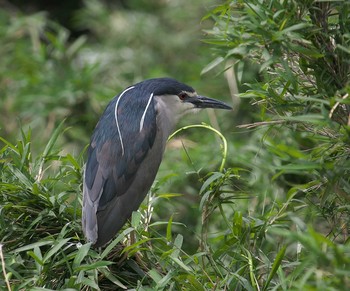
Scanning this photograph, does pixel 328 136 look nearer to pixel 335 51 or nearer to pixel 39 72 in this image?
pixel 335 51

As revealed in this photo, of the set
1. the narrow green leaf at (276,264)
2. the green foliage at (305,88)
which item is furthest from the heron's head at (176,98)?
the narrow green leaf at (276,264)

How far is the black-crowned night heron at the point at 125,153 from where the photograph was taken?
296cm

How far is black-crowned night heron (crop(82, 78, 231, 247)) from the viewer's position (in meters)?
2.96

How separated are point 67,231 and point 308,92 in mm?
879

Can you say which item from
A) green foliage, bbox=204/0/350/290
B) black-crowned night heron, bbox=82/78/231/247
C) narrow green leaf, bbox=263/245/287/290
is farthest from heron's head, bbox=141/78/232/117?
narrow green leaf, bbox=263/245/287/290

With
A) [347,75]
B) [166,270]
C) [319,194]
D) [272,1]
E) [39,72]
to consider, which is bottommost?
[39,72]

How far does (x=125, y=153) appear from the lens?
3.20m

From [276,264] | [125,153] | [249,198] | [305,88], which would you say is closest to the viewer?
[276,264]

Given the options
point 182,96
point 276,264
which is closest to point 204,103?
point 182,96

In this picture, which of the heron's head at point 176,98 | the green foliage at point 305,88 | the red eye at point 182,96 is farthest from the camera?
the red eye at point 182,96

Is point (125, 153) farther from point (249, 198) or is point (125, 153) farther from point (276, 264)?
point (276, 264)

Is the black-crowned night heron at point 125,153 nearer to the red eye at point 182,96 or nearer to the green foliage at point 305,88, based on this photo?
the red eye at point 182,96

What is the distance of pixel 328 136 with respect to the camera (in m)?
2.52

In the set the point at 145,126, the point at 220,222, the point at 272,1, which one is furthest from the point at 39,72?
the point at 272,1
